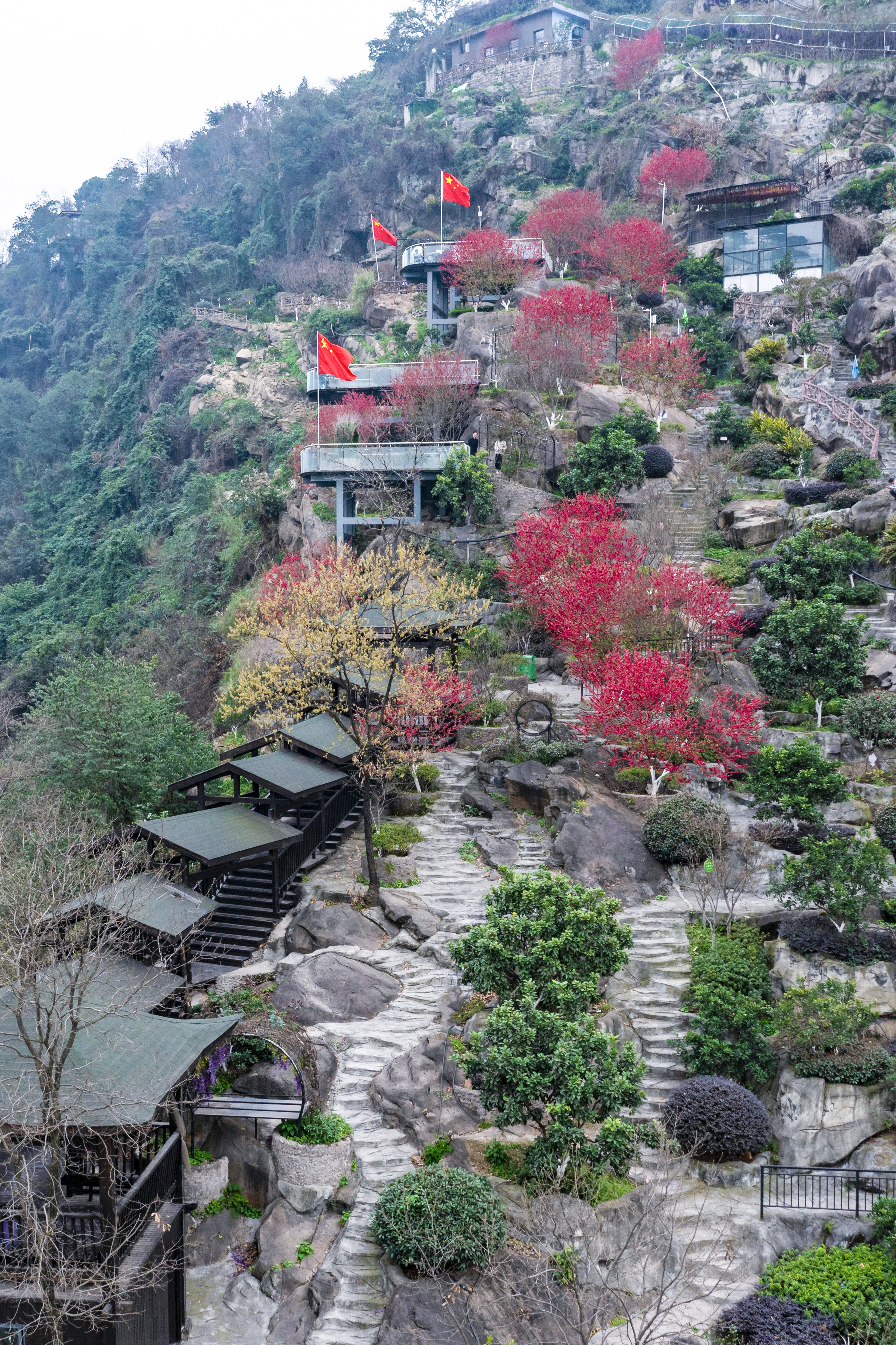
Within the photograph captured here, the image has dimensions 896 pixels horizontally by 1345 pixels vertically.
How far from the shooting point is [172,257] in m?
64.5

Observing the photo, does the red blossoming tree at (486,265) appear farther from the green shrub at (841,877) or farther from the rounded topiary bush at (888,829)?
the green shrub at (841,877)

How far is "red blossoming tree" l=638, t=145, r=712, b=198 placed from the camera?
5703cm

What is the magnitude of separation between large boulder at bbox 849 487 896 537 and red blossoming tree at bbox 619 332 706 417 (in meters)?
12.8

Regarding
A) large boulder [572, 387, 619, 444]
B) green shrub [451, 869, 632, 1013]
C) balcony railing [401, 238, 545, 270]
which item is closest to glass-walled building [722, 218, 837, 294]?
balcony railing [401, 238, 545, 270]

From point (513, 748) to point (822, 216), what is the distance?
36.5m

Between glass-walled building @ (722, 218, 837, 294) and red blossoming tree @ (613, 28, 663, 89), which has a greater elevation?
red blossoming tree @ (613, 28, 663, 89)

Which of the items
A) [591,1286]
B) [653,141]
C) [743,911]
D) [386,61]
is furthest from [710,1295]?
[386,61]

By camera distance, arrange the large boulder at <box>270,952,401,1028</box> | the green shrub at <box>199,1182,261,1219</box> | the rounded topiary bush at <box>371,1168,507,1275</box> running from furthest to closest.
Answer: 1. the large boulder at <box>270,952,401,1028</box>
2. the green shrub at <box>199,1182,261,1219</box>
3. the rounded topiary bush at <box>371,1168,507,1275</box>

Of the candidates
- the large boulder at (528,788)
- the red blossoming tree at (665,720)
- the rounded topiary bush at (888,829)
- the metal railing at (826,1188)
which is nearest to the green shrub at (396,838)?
the large boulder at (528,788)

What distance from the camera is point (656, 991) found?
17047 mm

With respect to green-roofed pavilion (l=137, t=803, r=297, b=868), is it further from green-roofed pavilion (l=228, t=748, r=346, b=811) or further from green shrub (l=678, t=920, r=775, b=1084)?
green shrub (l=678, t=920, r=775, b=1084)

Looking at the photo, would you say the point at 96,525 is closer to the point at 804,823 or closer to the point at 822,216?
the point at 822,216

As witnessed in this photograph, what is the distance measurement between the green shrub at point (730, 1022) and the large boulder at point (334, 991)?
16.6 ft

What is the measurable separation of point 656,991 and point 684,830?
3889 millimetres
